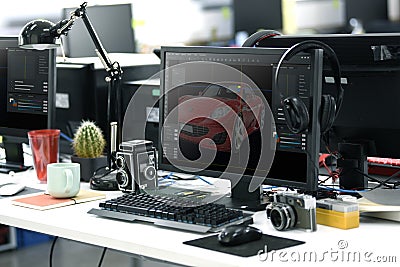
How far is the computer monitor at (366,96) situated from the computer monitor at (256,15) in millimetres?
3993

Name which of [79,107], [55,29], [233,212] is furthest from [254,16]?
[233,212]

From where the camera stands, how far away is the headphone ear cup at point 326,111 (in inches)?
71.9

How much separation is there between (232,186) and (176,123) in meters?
0.24

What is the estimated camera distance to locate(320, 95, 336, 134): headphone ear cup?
1.83 meters

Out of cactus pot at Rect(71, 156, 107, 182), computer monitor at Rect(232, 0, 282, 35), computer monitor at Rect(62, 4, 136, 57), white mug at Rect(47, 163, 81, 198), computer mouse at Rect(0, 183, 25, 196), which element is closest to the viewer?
white mug at Rect(47, 163, 81, 198)

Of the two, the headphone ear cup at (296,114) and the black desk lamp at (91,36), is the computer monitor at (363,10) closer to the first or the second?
the black desk lamp at (91,36)

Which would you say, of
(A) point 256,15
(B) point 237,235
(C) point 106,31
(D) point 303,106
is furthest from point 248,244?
(A) point 256,15

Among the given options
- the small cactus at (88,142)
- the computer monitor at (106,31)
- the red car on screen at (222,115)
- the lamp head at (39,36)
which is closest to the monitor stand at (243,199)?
the red car on screen at (222,115)

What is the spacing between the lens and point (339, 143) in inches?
85.0

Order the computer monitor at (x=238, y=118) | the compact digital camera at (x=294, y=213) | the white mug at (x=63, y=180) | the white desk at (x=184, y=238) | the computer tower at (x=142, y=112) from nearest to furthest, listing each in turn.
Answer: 1. the white desk at (x=184, y=238)
2. the compact digital camera at (x=294, y=213)
3. the computer monitor at (x=238, y=118)
4. the white mug at (x=63, y=180)
5. the computer tower at (x=142, y=112)

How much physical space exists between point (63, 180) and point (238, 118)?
0.50 m

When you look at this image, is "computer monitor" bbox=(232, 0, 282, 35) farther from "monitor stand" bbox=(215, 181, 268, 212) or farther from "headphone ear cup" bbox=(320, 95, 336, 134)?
"headphone ear cup" bbox=(320, 95, 336, 134)

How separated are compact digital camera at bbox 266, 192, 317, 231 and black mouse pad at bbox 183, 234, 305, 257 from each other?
6cm

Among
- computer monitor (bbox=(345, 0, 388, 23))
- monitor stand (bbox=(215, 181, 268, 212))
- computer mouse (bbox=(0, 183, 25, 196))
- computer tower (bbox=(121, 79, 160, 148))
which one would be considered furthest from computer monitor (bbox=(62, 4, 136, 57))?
computer monitor (bbox=(345, 0, 388, 23))
